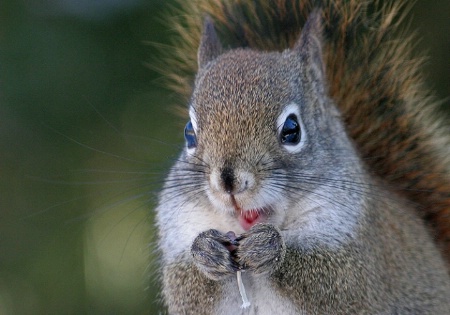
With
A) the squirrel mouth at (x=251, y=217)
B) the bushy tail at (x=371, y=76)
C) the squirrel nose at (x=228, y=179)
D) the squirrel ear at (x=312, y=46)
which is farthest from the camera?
the bushy tail at (x=371, y=76)

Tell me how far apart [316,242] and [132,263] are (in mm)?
854

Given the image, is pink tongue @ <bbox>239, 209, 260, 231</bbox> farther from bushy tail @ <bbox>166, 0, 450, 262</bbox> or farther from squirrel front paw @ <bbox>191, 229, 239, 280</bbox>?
bushy tail @ <bbox>166, 0, 450, 262</bbox>

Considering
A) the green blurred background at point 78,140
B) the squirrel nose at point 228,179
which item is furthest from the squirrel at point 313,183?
the green blurred background at point 78,140

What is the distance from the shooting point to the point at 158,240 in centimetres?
158

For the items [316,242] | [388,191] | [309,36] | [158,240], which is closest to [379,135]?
[388,191]

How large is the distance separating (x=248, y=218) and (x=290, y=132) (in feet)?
0.56

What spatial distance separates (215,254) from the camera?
4.11ft

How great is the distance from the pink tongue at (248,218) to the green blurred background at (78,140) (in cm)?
72

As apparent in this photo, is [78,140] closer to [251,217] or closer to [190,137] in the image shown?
[190,137]

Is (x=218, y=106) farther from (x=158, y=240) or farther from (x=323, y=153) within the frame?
(x=158, y=240)

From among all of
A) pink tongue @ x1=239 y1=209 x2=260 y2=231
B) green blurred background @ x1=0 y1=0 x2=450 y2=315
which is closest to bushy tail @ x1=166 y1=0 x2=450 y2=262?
green blurred background @ x1=0 y1=0 x2=450 y2=315

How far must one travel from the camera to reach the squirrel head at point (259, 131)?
4.03ft

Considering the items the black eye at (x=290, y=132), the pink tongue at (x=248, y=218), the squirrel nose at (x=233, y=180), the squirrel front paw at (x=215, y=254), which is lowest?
the squirrel front paw at (x=215, y=254)

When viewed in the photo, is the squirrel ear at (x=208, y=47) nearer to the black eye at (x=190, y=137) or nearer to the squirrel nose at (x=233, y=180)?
the black eye at (x=190, y=137)
